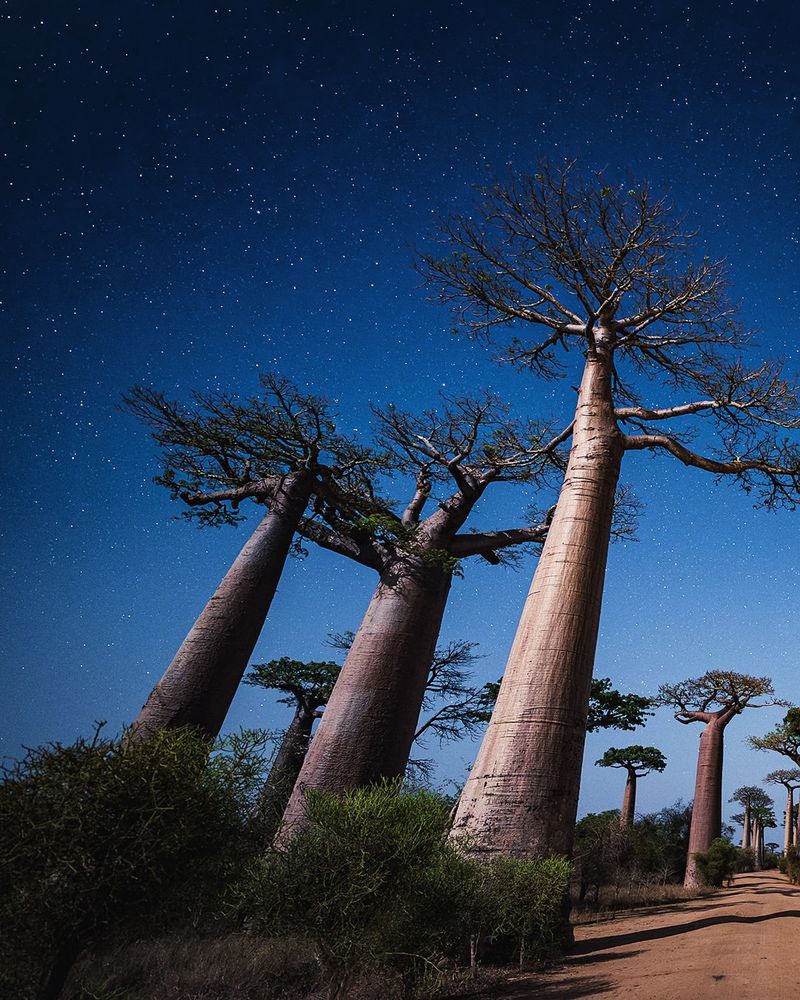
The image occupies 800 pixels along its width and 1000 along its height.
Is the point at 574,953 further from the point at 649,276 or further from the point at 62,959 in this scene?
the point at 649,276

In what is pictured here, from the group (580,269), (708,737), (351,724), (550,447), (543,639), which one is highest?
(580,269)

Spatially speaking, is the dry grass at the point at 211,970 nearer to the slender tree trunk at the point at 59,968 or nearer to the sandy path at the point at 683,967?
the slender tree trunk at the point at 59,968

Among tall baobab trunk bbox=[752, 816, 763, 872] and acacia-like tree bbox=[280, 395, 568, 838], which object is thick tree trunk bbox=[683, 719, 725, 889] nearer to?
acacia-like tree bbox=[280, 395, 568, 838]

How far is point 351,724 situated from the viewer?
19.6 feet

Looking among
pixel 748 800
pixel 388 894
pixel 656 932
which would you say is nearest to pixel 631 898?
pixel 656 932

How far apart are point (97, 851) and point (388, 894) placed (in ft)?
4.55

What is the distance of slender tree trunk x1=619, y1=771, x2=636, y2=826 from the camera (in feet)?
52.7

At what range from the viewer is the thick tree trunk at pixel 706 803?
14.3m

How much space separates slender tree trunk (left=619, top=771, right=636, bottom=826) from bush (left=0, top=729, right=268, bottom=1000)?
16.5 metres

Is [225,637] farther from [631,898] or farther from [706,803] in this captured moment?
[706,803]

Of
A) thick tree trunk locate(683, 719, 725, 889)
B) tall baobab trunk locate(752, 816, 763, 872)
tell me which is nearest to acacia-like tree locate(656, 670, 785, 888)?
thick tree trunk locate(683, 719, 725, 889)

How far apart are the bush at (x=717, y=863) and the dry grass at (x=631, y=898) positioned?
0.72 m

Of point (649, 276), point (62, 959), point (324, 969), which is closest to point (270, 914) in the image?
point (324, 969)

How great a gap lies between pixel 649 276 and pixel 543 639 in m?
5.06
